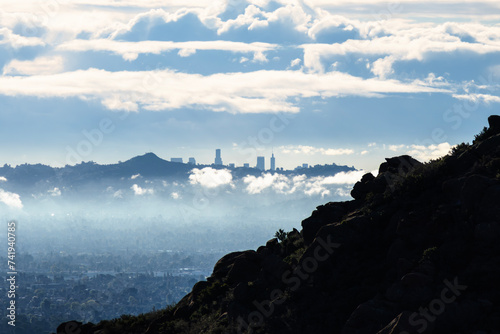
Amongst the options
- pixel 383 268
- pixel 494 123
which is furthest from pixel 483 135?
pixel 383 268

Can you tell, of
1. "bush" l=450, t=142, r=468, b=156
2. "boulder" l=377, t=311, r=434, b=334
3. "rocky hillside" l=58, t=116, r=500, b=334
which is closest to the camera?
"boulder" l=377, t=311, r=434, b=334

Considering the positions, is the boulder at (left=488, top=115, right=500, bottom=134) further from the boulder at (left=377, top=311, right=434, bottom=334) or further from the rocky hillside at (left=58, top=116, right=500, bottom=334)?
the boulder at (left=377, top=311, right=434, bottom=334)

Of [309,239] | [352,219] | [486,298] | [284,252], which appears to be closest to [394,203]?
[352,219]

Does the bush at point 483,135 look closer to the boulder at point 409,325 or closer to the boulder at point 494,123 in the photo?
the boulder at point 494,123

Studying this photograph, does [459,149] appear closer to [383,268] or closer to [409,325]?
[383,268]

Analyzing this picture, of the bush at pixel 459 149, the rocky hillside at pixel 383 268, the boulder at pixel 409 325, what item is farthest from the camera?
the bush at pixel 459 149

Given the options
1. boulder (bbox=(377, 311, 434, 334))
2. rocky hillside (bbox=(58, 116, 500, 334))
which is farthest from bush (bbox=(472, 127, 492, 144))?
boulder (bbox=(377, 311, 434, 334))

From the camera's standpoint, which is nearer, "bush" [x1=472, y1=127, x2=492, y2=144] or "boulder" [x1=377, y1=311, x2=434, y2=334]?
"boulder" [x1=377, y1=311, x2=434, y2=334]

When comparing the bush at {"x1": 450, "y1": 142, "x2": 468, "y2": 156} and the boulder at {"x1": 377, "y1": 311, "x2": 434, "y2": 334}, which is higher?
the bush at {"x1": 450, "y1": 142, "x2": 468, "y2": 156}

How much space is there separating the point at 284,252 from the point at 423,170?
39.8ft

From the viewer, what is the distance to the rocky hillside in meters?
31.5

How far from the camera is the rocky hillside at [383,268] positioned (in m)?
31.5

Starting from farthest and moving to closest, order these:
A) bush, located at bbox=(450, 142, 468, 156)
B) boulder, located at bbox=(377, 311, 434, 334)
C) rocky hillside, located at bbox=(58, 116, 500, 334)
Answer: bush, located at bbox=(450, 142, 468, 156) → rocky hillside, located at bbox=(58, 116, 500, 334) → boulder, located at bbox=(377, 311, 434, 334)

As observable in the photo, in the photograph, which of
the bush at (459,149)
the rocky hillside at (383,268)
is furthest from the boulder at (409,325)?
the bush at (459,149)
